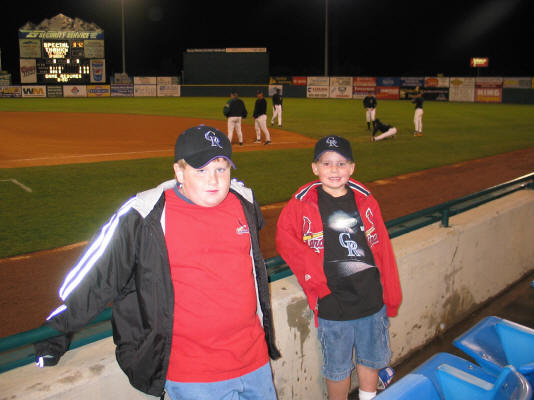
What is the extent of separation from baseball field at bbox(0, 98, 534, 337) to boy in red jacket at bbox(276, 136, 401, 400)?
286 cm

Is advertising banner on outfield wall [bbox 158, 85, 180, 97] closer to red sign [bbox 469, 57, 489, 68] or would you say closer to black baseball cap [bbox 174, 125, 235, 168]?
red sign [bbox 469, 57, 489, 68]

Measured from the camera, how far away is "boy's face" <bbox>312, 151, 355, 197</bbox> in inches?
120

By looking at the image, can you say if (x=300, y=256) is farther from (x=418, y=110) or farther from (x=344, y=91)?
(x=344, y=91)

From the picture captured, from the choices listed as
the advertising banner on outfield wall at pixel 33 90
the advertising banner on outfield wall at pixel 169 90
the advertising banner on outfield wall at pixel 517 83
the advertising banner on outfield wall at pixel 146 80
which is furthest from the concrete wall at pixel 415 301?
the advertising banner on outfield wall at pixel 33 90

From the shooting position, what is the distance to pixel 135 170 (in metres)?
12.1

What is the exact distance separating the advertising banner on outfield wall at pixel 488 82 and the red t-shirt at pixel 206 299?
45801mm

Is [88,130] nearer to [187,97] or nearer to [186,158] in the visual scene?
[186,158]

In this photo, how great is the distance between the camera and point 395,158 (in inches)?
564

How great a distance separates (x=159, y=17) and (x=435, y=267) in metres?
76.9

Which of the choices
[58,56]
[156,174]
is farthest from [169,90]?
[156,174]

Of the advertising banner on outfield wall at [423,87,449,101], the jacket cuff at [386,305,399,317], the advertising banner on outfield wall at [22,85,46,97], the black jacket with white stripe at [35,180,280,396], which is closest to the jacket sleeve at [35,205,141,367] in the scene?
the black jacket with white stripe at [35,180,280,396]

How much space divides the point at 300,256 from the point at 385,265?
1.86ft

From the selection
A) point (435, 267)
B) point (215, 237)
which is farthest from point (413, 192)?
point (215, 237)

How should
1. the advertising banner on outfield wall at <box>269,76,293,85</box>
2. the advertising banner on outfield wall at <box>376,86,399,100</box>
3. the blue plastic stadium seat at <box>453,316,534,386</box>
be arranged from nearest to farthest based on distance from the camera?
the blue plastic stadium seat at <box>453,316,534,386</box> → the advertising banner on outfield wall at <box>376,86,399,100</box> → the advertising banner on outfield wall at <box>269,76,293,85</box>
